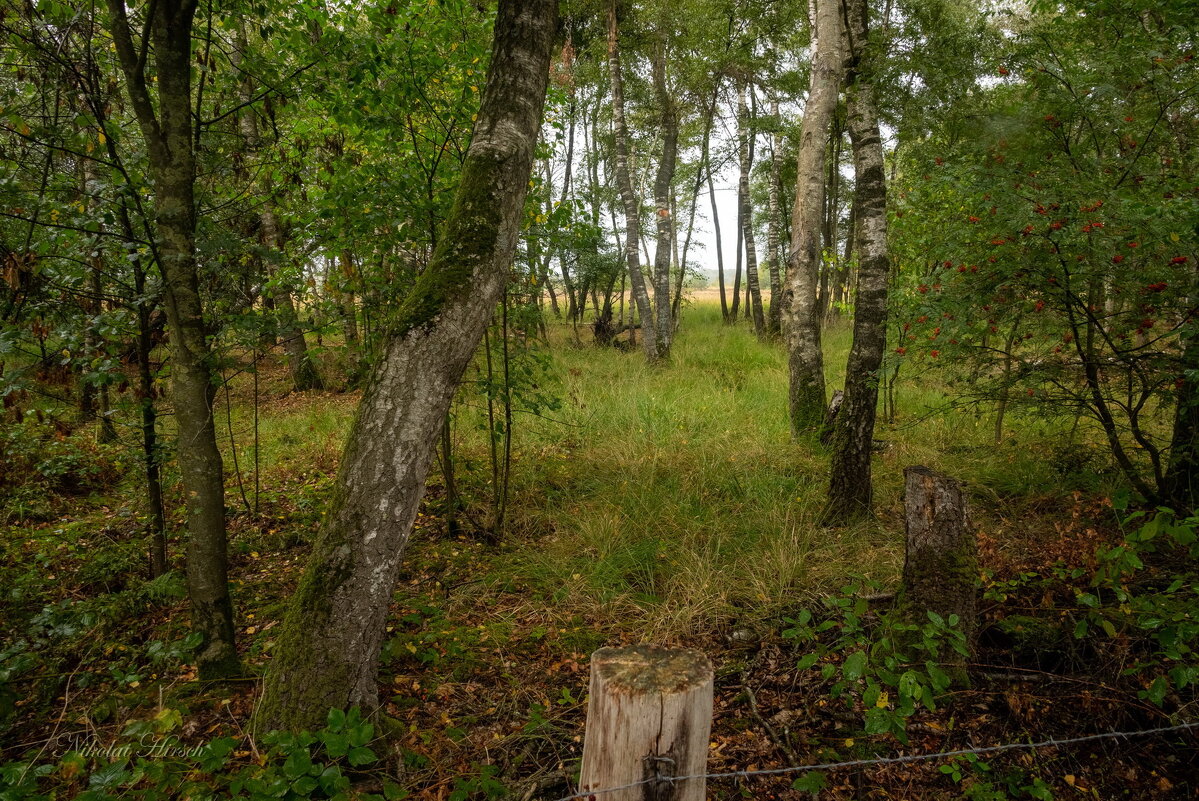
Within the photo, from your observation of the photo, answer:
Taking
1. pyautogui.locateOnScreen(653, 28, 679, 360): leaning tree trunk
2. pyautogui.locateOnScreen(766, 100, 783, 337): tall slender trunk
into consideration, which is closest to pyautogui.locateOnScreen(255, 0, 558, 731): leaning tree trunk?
pyautogui.locateOnScreen(653, 28, 679, 360): leaning tree trunk

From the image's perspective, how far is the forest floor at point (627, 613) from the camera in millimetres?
2502

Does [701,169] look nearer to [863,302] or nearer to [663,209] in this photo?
[663,209]

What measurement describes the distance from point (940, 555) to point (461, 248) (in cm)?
287

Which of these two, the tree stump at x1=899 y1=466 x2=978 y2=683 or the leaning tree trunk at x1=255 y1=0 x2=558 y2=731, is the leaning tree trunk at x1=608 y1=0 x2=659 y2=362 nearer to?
the tree stump at x1=899 y1=466 x2=978 y2=683

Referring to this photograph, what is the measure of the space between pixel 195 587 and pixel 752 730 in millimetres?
2942

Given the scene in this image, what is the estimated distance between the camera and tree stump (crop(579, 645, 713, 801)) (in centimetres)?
154

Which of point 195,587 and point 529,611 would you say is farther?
point 529,611

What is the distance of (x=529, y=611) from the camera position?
12.3ft

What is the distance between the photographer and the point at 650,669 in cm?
162

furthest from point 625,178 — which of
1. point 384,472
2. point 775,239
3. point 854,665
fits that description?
point 854,665

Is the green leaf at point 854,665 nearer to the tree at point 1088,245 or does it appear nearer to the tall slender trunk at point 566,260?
the tree at point 1088,245

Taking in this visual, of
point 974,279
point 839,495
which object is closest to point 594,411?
point 839,495

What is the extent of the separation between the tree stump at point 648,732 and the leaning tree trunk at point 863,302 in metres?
3.24

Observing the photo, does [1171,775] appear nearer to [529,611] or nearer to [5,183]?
[529,611]
